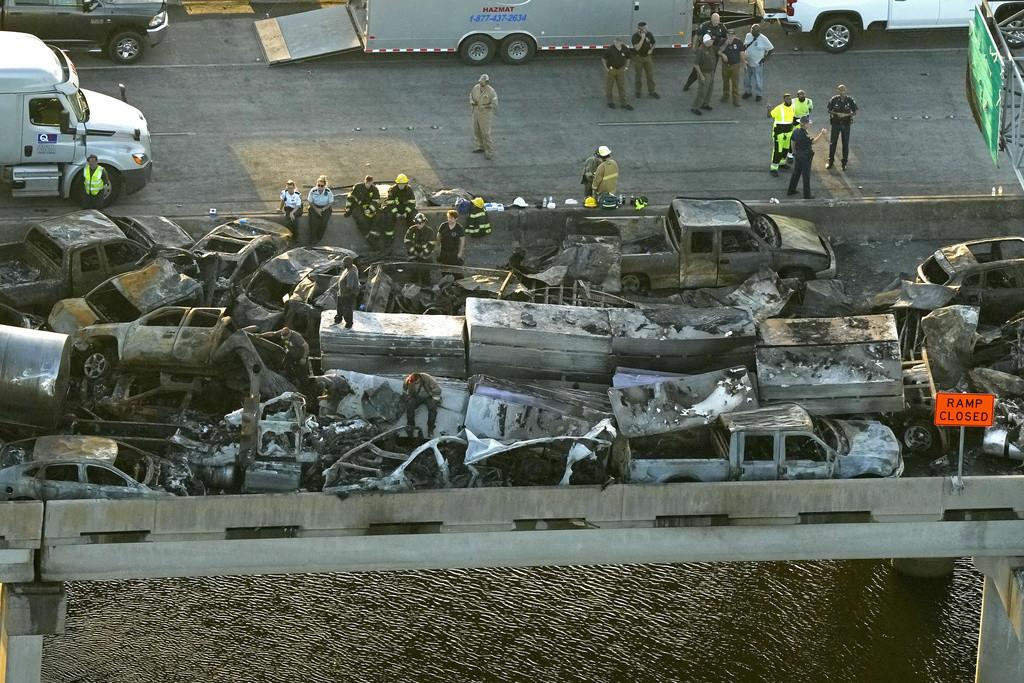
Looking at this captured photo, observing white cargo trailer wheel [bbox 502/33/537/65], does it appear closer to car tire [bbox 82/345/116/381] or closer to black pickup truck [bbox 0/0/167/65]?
black pickup truck [bbox 0/0/167/65]

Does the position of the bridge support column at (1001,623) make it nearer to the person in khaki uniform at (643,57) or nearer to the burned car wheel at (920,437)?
the burned car wheel at (920,437)

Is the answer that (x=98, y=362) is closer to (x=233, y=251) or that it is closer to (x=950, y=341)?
(x=233, y=251)

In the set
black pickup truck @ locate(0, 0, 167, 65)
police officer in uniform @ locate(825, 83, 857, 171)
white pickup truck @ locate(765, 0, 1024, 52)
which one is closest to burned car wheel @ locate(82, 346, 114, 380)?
black pickup truck @ locate(0, 0, 167, 65)

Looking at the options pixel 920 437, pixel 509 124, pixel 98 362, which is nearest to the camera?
pixel 920 437

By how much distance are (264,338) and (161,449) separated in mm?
2365

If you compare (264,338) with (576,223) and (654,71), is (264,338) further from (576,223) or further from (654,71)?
(654,71)

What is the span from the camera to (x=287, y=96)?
35.0 metres

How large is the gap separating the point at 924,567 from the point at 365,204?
9823 mm

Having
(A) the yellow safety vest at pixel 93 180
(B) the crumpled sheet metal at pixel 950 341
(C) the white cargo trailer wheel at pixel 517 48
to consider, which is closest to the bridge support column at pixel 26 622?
(A) the yellow safety vest at pixel 93 180

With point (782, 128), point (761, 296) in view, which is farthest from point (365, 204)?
point (782, 128)

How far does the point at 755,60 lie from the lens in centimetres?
3469

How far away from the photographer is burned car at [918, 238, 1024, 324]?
27406 millimetres

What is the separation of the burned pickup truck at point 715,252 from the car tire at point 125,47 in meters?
11.4

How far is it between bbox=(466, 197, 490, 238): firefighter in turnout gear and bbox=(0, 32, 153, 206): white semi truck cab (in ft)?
18.2
